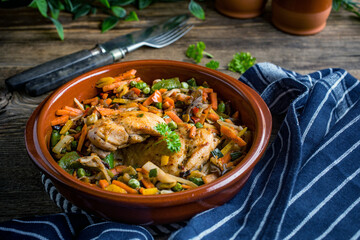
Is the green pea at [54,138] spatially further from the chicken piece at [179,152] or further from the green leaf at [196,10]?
the green leaf at [196,10]

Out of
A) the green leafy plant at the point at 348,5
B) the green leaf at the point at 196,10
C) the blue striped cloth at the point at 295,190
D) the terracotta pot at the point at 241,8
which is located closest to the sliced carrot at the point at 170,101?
the blue striped cloth at the point at 295,190

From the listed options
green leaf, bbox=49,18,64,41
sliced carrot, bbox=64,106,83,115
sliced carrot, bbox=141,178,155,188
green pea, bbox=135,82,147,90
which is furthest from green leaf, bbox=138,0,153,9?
sliced carrot, bbox=141,178,155,188

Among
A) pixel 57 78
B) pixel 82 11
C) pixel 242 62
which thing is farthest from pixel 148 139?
pixel 82 11

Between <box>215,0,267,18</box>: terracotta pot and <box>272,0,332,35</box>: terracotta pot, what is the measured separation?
240 mm

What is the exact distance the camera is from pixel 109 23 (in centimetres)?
508

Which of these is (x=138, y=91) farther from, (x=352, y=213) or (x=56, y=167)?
(x=352, y=213)

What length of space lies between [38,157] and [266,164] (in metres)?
1.75

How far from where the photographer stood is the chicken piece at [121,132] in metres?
2.71

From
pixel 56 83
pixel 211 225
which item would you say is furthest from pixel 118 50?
pixel 211 225

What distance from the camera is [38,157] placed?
8.38ft

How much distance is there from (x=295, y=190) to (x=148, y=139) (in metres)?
1.14

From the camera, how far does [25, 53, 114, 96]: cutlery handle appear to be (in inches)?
152

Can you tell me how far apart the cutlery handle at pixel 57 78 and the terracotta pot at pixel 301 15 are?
7.85 ft

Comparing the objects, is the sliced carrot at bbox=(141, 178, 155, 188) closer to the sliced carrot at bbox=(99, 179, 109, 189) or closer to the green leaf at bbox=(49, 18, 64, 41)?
the sliced carrot at bbox=(99, 179, 109, 189)
